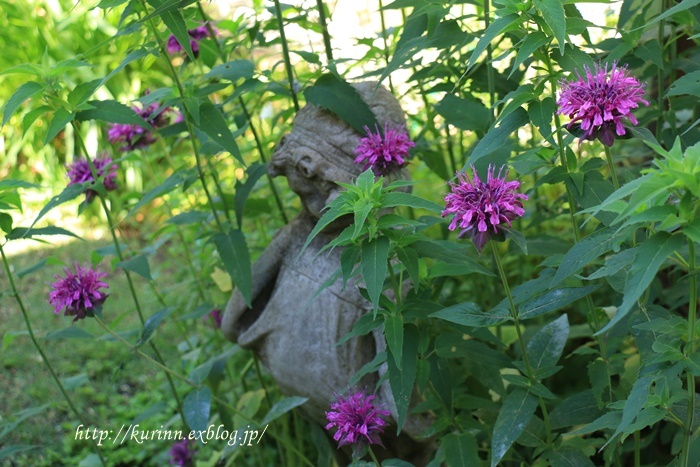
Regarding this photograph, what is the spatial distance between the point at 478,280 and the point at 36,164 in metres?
3.73

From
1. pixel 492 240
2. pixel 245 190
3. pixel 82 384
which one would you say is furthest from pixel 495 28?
pixel 82 384

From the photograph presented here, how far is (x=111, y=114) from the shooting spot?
1.63m

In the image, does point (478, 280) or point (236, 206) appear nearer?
point (236, 206)

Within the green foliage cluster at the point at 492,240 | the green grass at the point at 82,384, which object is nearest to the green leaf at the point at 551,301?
the green foliage cluster at the point at 492,240

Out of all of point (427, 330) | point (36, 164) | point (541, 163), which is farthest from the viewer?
point (36, 164)

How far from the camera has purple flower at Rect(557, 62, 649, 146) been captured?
1.13 m


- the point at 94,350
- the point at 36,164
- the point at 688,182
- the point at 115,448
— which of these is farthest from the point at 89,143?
the point at 688,182

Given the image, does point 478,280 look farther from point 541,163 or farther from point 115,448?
point 115,448

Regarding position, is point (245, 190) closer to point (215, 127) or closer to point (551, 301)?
point (215, 127)

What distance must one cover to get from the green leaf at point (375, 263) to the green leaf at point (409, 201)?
2.4 inches

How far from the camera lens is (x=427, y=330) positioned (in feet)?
5.01

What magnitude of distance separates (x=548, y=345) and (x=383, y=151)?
469mm

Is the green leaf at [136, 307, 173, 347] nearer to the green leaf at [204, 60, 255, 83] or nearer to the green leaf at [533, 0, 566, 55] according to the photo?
the green leaf at [204, 60, 255, 83]

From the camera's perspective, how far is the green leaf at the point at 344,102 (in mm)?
1650
